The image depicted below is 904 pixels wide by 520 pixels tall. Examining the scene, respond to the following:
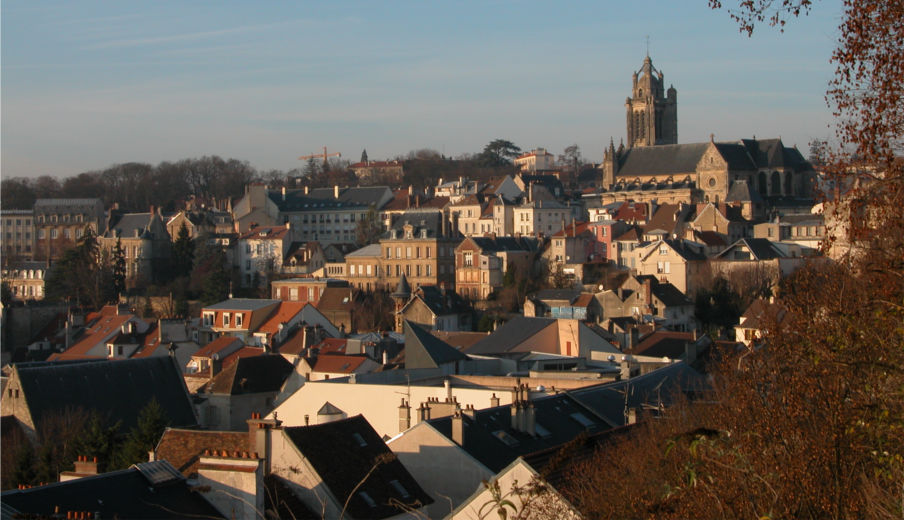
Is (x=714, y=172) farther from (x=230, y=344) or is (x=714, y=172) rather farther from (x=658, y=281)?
(x=230, y=344)

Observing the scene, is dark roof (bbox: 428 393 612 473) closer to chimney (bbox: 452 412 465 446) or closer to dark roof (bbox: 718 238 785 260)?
chimney (bbox: 452 412 465 446)

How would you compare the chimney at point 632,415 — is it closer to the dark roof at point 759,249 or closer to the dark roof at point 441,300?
the dark roof at point 441,300

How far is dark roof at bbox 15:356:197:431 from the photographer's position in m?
27.0

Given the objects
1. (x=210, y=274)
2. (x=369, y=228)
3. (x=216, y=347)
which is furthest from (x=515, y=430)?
(x=369, y=228)

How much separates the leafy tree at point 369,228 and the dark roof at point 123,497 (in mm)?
59742

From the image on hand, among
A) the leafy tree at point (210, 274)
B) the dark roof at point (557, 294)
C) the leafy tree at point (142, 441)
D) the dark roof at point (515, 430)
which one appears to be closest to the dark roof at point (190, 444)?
the leafy tree at point (142, 441)

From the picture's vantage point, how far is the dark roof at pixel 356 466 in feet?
45.7

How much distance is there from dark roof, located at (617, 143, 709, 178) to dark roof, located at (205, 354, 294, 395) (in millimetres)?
52737

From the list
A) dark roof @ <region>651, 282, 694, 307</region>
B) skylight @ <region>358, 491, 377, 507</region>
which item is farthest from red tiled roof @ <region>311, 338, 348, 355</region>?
skylight @ <region>358, 491, 377, 507</region>

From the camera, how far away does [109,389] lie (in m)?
27.8

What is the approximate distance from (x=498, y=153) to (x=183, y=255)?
170 feet

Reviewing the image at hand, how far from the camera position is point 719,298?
5050 centimetres

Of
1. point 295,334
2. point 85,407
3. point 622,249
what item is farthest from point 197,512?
point 622,249

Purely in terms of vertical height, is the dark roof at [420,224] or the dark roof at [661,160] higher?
the dark roof at [661,160]
